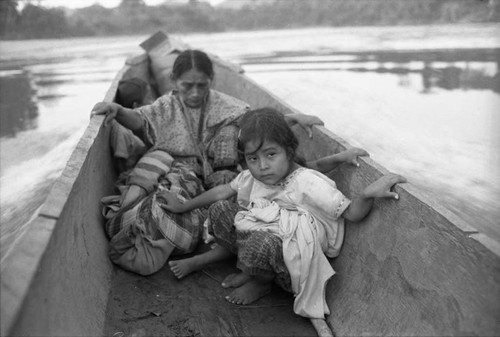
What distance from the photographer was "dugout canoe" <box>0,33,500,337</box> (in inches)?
47.8

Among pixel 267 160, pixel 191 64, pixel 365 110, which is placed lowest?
pixel 365 110

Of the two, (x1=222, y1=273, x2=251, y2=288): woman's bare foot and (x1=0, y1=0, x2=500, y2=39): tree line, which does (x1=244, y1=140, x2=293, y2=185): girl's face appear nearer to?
(x1=222, y1=273, x2=251, y2=288): woman's bare foot

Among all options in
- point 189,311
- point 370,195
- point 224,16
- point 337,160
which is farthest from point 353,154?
point 224,16

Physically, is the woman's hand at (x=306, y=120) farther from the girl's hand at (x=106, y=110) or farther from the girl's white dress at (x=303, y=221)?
the girl's hand at (x=106, y=110)

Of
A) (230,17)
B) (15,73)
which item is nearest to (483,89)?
(15,73)

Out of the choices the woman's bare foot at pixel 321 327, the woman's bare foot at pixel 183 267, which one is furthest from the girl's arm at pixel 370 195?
the woman's bare foot at pixel 183 267

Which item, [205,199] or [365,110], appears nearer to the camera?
[205,199]

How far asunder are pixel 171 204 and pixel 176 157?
0.62 m

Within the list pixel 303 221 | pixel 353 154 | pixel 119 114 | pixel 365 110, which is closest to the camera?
pixel 303 221

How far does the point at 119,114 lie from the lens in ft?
8.39

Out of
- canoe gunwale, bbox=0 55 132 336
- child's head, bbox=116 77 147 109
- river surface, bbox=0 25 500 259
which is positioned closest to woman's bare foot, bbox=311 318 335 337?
canoe gunwale, bbox=0 55 132 336

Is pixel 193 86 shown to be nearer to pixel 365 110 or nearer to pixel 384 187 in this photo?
pixel 384 187

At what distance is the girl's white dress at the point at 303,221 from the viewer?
1729 millimetres

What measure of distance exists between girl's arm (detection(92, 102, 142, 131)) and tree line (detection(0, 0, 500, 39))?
2365cm
